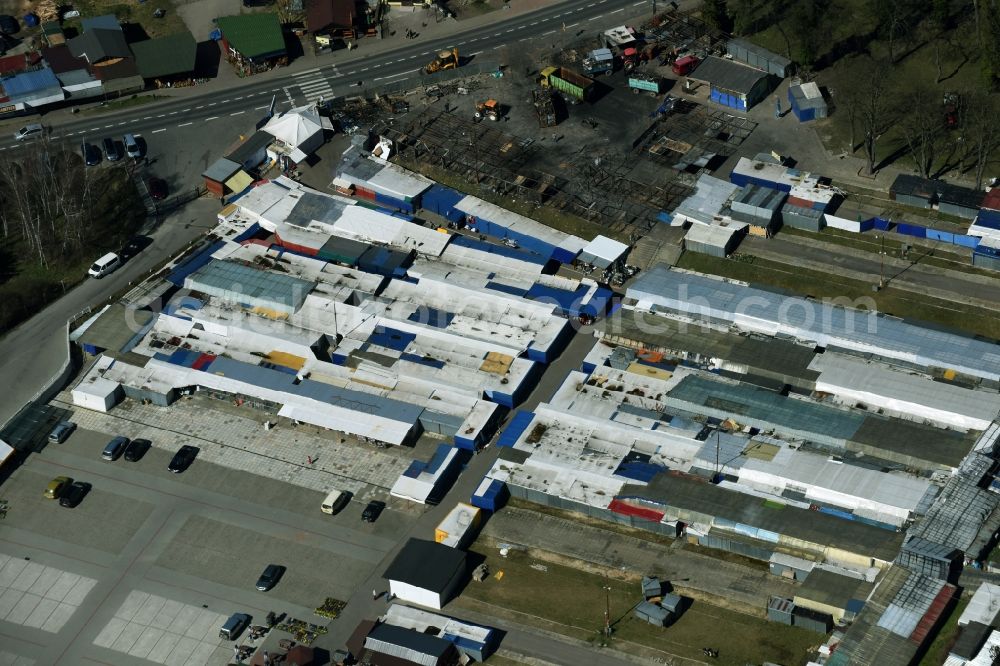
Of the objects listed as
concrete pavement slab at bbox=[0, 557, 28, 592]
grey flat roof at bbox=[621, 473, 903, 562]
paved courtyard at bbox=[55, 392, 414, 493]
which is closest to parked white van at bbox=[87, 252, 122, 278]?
paved courtyard at bbox=[55, 392, 414, 493]

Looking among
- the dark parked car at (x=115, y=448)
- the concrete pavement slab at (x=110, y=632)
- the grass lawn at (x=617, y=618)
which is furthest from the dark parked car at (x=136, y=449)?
the grass lawn at (x=617, y=618)

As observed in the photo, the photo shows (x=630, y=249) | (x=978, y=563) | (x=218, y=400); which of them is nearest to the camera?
(x=978, y=563)

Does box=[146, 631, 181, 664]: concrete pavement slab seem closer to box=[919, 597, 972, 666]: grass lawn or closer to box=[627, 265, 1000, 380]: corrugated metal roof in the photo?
box=[627, 265, 1000, 380]: corrugated metal roof

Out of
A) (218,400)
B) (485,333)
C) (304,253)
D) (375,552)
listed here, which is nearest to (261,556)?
(375,552)

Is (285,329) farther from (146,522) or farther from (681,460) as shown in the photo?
(681,460)

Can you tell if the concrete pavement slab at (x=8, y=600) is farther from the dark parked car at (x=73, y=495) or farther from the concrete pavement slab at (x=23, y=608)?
the dark parked car at (x=73, y=495)
